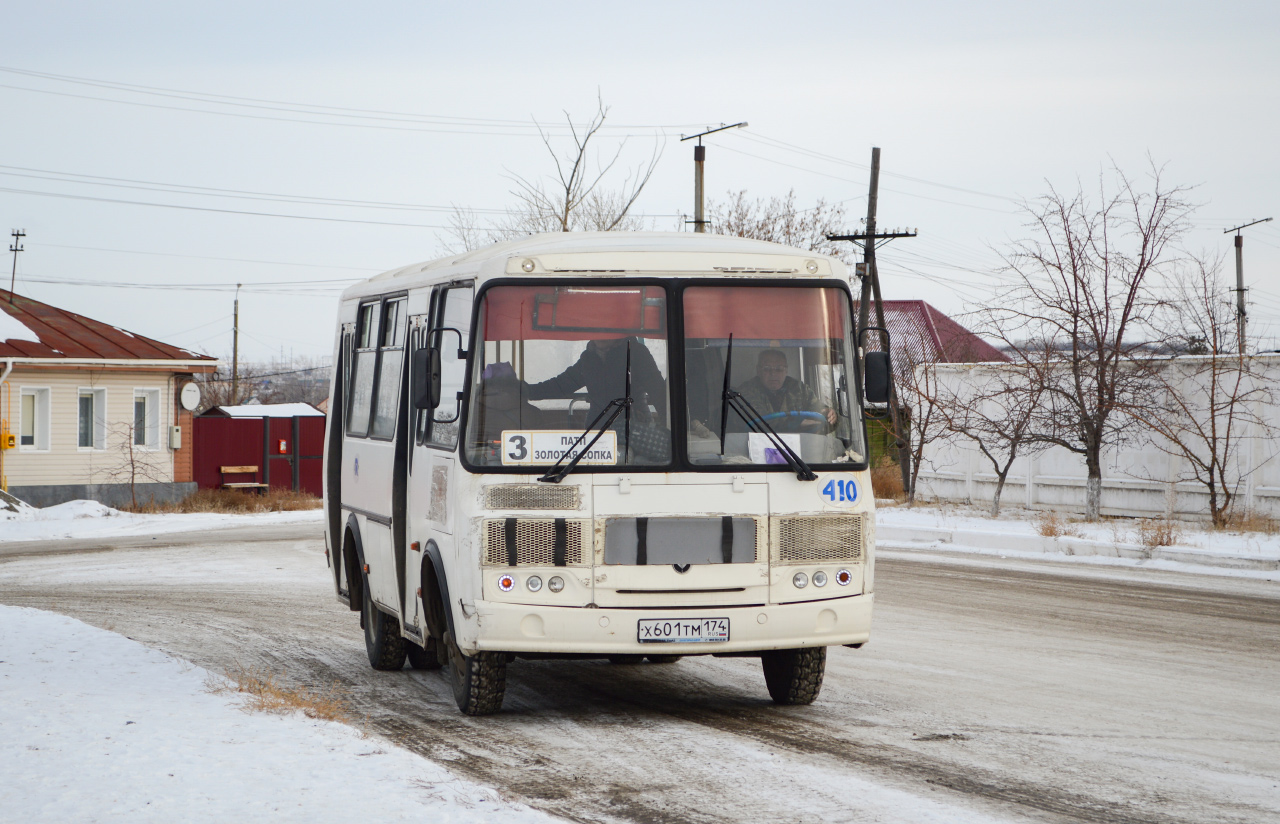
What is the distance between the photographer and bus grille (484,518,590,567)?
7.70 meters

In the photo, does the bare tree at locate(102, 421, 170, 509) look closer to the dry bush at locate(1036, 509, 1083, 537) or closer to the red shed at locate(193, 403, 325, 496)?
the red shed at locate(193, 403, 325, 496)

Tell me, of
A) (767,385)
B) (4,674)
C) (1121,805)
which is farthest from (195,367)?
(1121,805)

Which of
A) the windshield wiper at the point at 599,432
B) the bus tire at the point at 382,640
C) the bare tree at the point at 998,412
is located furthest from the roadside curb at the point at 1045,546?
the windshield wiper at the point at 599,432

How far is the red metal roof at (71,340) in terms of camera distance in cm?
3481

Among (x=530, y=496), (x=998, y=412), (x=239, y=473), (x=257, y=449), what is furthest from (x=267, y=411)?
(x=530, y=496)

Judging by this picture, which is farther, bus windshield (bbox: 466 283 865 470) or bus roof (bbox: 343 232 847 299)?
bus roof (bbox: 343 232 847 299)

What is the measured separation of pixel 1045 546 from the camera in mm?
21484

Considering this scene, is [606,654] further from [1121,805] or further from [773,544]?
[1121,805]

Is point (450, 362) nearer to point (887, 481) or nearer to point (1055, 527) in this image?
point (1055, 527)

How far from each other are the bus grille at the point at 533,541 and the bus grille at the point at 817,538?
1087 mm

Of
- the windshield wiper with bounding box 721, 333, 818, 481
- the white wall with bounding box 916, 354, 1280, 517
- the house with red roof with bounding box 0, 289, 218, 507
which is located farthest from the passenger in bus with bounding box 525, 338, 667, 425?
the house with red roof with bounding box 0, 289, 218, 507

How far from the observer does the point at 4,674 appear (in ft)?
29.6

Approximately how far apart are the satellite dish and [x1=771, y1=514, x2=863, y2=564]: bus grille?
31834mm

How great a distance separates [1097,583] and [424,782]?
1217 centimetres
